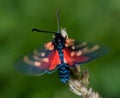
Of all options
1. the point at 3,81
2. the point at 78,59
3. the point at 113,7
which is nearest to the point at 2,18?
the point at 3,81

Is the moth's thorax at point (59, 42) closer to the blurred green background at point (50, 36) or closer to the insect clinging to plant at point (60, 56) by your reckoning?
the insect clinging to plant at point (60, 56)

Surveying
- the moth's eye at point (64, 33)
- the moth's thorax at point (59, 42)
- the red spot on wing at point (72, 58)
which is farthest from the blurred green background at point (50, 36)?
the moth's eye at point (64, 33)

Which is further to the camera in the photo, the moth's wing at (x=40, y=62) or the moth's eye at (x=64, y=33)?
the moth's eye at (x=64, y=33)

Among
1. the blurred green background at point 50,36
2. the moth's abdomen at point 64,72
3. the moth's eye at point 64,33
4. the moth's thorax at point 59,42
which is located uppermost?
the blurred green background at point 50,36

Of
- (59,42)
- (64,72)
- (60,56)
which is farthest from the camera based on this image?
(59,42)

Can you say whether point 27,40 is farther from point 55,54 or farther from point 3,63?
point 55,54

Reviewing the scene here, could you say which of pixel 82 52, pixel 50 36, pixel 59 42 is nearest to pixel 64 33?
pixel 82 52

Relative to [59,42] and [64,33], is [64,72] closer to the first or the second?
[64,33]

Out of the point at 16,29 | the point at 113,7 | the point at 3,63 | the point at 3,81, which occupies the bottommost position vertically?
the point at 3,81
